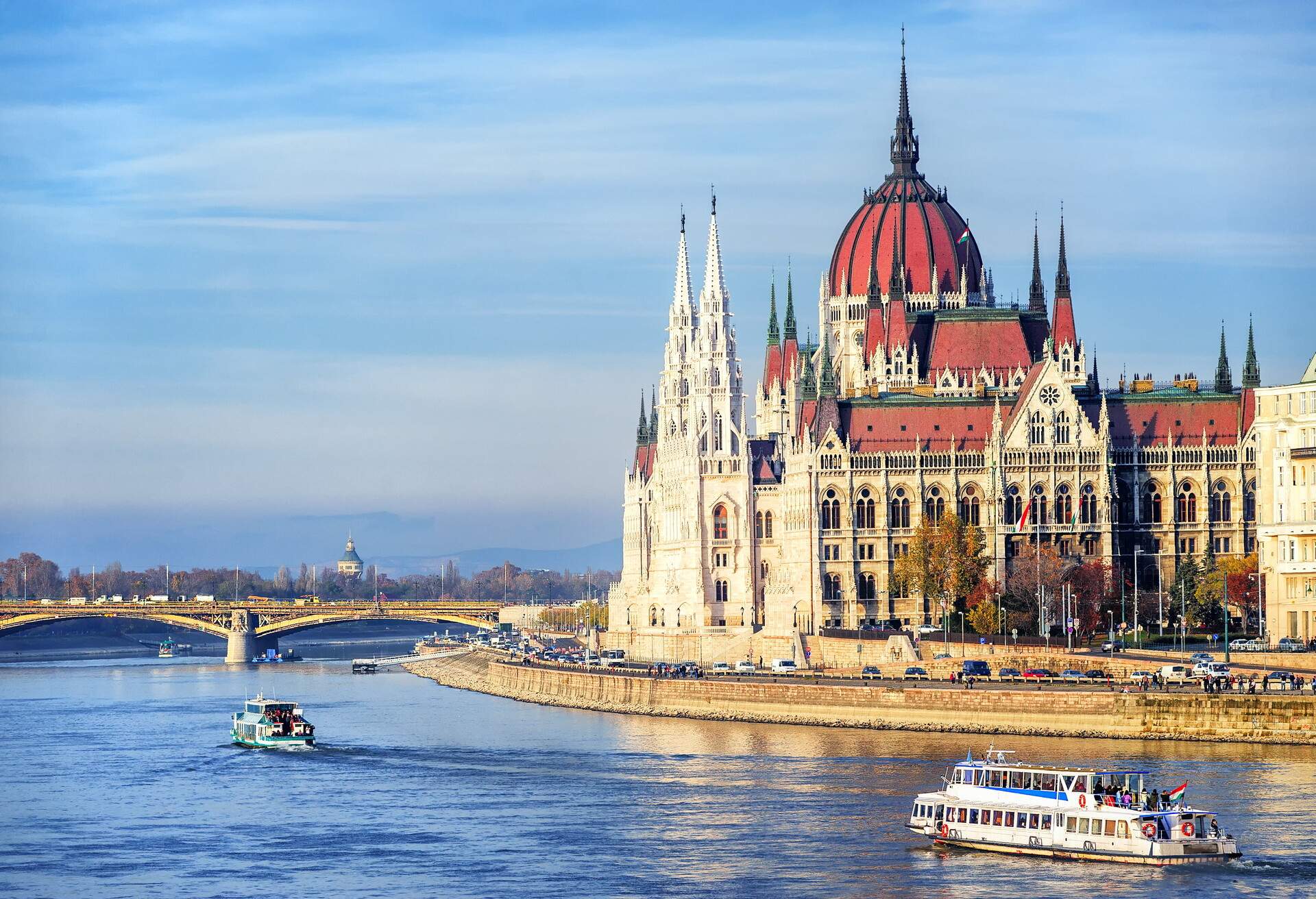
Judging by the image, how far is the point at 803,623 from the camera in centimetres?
17312

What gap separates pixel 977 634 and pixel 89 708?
182 ft

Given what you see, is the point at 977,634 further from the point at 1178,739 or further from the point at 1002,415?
the point at 1178,739

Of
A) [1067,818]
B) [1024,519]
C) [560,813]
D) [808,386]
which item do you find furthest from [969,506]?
[1067,818]

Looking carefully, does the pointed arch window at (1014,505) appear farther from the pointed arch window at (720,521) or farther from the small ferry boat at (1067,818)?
the small ferry boat at (1067,818)

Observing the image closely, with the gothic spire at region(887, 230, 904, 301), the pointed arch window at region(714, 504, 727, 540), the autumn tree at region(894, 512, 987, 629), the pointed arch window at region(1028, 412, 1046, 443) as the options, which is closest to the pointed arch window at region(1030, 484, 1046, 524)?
the pointed arch window at region(1028, 412, 1046, 443)

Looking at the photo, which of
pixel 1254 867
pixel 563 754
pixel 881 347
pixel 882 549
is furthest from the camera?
pixel 881 347

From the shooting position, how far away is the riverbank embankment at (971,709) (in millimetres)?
110562

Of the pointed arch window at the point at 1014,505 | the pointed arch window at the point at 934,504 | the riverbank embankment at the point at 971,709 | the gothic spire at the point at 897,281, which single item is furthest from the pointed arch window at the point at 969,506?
the riverbank embankment at the point at 971,709

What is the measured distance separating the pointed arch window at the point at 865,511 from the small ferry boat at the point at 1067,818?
83.4 meters

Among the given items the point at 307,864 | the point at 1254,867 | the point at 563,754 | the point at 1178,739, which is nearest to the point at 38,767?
the point at 563,754

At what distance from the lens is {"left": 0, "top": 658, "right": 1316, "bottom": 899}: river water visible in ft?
261

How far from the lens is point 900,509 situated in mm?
172375

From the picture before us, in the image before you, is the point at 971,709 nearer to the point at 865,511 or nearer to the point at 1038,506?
the point at 1038,506

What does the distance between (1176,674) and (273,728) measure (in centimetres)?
4388
